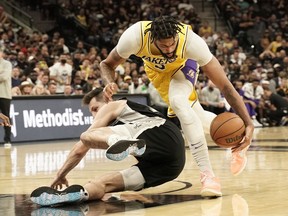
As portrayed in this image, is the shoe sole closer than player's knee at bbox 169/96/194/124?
Yes

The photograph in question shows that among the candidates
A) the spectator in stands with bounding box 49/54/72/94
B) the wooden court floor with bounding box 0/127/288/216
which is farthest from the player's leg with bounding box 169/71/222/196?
the spectator in stands with bounding box 49/54/72/94

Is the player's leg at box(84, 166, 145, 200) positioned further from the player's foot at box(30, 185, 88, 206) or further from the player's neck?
the player's neck

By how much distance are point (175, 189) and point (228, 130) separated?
79 cm

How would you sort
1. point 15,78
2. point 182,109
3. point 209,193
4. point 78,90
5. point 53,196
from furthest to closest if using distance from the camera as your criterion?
point 78,90
point 15,78
point 182,109
point 209,193
point 53,196

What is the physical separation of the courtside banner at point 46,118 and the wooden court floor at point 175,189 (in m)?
3.97

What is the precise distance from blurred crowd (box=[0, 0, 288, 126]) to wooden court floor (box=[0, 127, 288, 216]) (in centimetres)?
655

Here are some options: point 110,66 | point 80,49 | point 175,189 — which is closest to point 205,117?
point 175,189

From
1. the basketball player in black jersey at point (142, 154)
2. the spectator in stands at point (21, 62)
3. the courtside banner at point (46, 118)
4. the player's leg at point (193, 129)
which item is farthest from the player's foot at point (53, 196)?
the spectator in stands at point (21, 62)

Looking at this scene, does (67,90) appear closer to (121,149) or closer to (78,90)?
(78,90)

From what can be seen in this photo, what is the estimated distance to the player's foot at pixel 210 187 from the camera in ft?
18.8

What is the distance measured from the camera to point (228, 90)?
Answer: 20.1ft

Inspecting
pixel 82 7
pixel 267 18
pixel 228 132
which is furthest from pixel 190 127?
pixel 267 18

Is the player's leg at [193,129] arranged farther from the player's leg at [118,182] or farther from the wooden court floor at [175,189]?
the player's leg at [118,182]

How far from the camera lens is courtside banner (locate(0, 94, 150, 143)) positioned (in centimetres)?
1488
